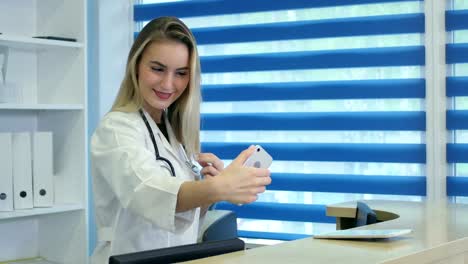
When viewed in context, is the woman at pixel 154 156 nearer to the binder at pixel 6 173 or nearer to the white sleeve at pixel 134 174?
the white sleeve at pixel 134 174

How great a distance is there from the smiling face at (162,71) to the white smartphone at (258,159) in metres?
0.42

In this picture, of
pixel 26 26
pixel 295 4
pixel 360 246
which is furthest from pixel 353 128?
pixel 360 246

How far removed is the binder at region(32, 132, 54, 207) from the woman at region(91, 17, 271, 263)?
3.43 feet

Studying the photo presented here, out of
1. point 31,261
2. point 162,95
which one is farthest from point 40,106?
point 162,95

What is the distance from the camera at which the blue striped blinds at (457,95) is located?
11.6 ft

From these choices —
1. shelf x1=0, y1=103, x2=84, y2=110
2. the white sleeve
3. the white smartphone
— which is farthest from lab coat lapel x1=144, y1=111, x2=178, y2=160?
shelf x1=0, y1=103, x2=84, y2=110

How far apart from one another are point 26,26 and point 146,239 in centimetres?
175

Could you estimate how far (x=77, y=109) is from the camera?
3.46 metres

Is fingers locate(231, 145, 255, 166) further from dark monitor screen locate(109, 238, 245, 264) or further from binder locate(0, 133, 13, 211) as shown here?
binder locate(0, 133, 13, 211)

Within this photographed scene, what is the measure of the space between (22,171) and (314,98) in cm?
155

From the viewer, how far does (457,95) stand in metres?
3.55

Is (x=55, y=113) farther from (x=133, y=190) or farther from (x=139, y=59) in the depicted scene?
(x=133, y=190)

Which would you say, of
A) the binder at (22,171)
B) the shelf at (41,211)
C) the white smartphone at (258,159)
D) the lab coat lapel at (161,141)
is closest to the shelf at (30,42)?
the binder at (22,171)

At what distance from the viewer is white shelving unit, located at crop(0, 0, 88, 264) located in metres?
3.45
